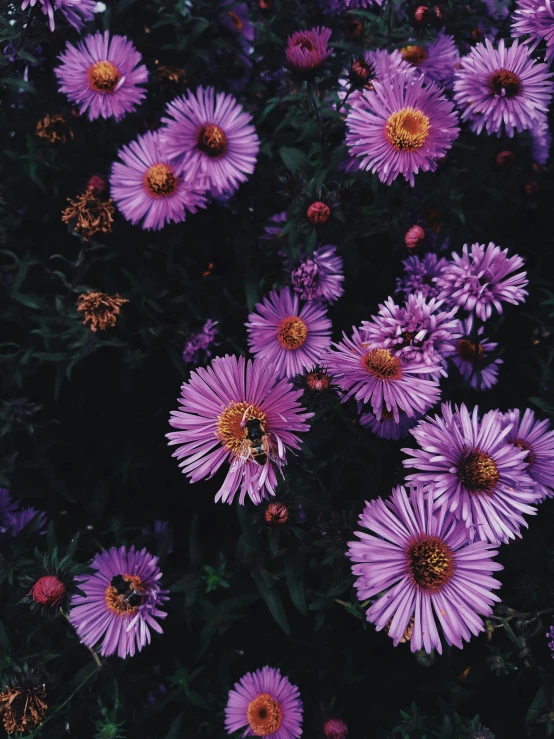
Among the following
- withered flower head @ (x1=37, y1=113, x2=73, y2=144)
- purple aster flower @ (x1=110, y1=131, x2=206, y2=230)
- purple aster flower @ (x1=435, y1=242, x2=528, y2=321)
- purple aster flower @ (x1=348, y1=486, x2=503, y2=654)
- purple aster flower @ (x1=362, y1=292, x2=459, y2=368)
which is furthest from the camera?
purple aster flower @ (x1=110, y1=131, x2=206, y2=230)

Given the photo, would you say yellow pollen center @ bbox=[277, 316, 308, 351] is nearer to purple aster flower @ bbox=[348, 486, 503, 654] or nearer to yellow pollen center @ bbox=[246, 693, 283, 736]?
purple aster flower @ bbox=[348, 486, 503, 654]

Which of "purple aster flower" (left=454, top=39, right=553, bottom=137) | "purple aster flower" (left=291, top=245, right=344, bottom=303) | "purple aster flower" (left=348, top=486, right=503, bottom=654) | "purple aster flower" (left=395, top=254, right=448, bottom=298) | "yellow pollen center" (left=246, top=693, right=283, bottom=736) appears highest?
"purple aster flower" (left=454, top=39, right=553, bottom=137)

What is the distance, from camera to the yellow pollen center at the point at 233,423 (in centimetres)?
152

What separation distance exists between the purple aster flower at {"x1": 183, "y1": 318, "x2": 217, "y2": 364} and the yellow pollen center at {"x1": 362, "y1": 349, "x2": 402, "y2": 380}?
78 centimetres

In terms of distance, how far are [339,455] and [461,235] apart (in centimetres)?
102

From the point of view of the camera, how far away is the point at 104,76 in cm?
220

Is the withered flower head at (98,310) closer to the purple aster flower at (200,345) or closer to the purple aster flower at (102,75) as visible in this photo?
the purple aster flower at (200,345)

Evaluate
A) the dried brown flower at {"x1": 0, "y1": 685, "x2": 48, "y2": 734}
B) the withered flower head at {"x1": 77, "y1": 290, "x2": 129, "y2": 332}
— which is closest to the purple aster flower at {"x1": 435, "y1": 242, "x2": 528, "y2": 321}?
the withered flower head at {"x1": 77, "y1": 290, "x2": 129, "y2": 332}

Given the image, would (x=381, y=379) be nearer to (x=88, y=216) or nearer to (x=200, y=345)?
(x=200, y=345)

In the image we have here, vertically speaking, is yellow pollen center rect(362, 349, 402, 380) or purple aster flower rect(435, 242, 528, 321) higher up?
purple aster flower rect(435, 242, 528, 321)

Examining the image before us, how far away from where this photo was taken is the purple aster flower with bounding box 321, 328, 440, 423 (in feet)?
5.02

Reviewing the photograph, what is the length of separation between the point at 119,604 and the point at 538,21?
2272 mm

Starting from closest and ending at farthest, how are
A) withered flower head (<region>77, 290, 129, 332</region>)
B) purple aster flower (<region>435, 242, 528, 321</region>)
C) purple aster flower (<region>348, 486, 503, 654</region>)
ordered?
purple aster flower (<region>348, 486, 503, 654</region>) → purple aster flower (<region>435, 242, 528, 321</region>) → withered flower head (<region>77, 290, 129, 332</region>)

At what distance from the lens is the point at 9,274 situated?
228cm
